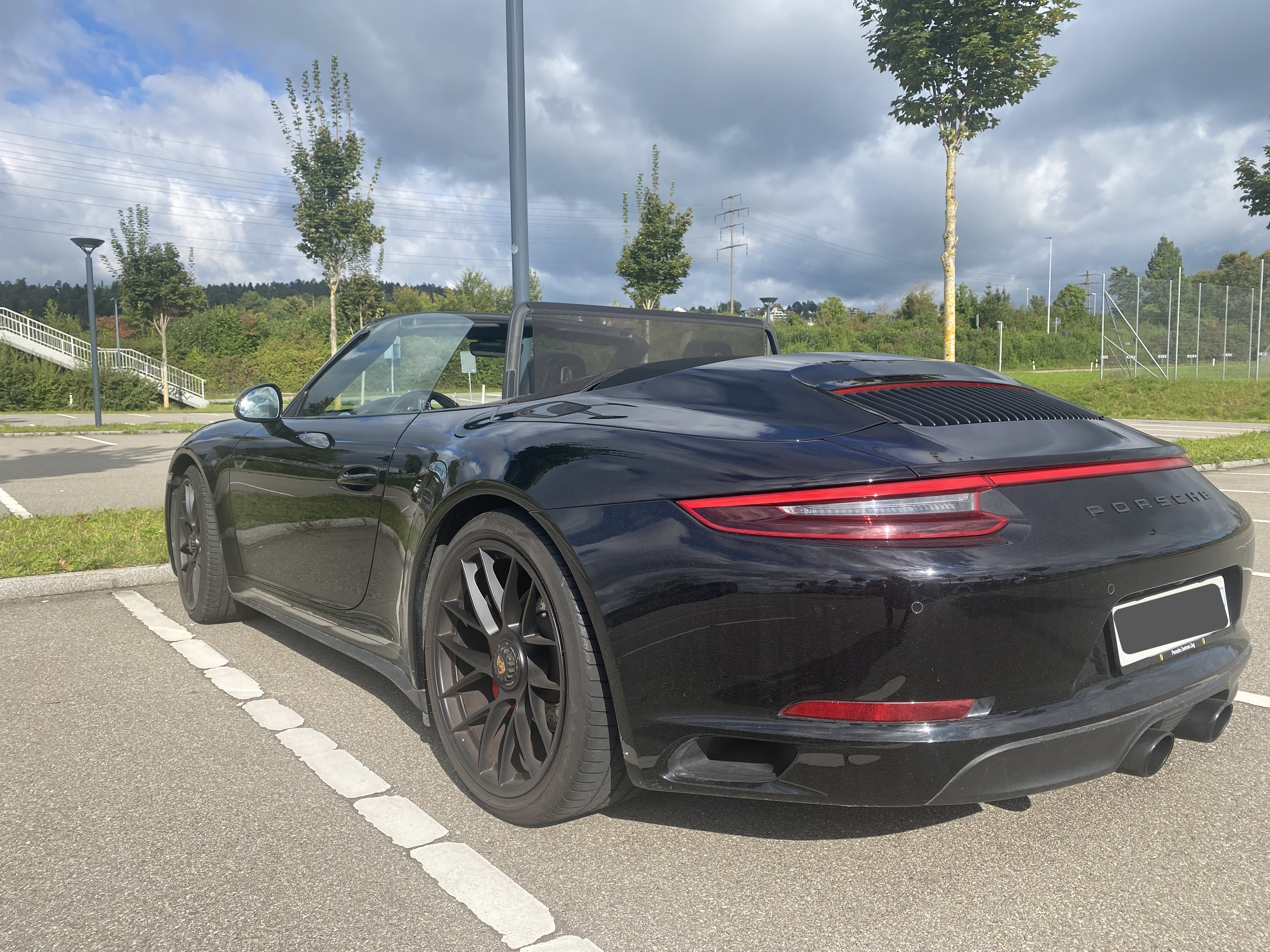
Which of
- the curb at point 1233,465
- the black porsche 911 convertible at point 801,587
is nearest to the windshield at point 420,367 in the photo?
the black porsche 911 convertible at point 801,587

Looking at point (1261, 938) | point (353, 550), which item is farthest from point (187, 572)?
point (1261, 938)

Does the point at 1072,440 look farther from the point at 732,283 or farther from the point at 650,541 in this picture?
the point at 732,283

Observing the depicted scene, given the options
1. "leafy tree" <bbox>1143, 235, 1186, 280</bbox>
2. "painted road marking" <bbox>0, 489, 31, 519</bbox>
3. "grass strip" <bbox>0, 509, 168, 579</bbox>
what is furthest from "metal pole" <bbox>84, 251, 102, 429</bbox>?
"leafy tree" <bbox>1143, 235, 1186, 280</bbox>

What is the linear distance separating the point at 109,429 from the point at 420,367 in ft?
63.5

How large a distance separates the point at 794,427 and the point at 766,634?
49 centimetres

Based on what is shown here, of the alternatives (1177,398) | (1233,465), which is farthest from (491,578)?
(1177,398)

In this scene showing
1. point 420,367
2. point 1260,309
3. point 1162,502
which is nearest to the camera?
point 1162,502

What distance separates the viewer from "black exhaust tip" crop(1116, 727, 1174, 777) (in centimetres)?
202

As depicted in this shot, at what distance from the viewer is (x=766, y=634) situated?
1854mm

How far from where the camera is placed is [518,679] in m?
2.33

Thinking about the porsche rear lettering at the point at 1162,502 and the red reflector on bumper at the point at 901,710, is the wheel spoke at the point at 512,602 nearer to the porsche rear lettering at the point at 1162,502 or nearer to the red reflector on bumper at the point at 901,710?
the red reflector on bumper at the point at 901,710

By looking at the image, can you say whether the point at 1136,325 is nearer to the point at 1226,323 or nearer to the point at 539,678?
the point at 1226,323

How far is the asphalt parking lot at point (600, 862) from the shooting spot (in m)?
1.88

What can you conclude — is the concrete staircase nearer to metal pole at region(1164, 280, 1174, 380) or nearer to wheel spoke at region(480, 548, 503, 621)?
metal pole at region(1164, 280, 1174, 380)
